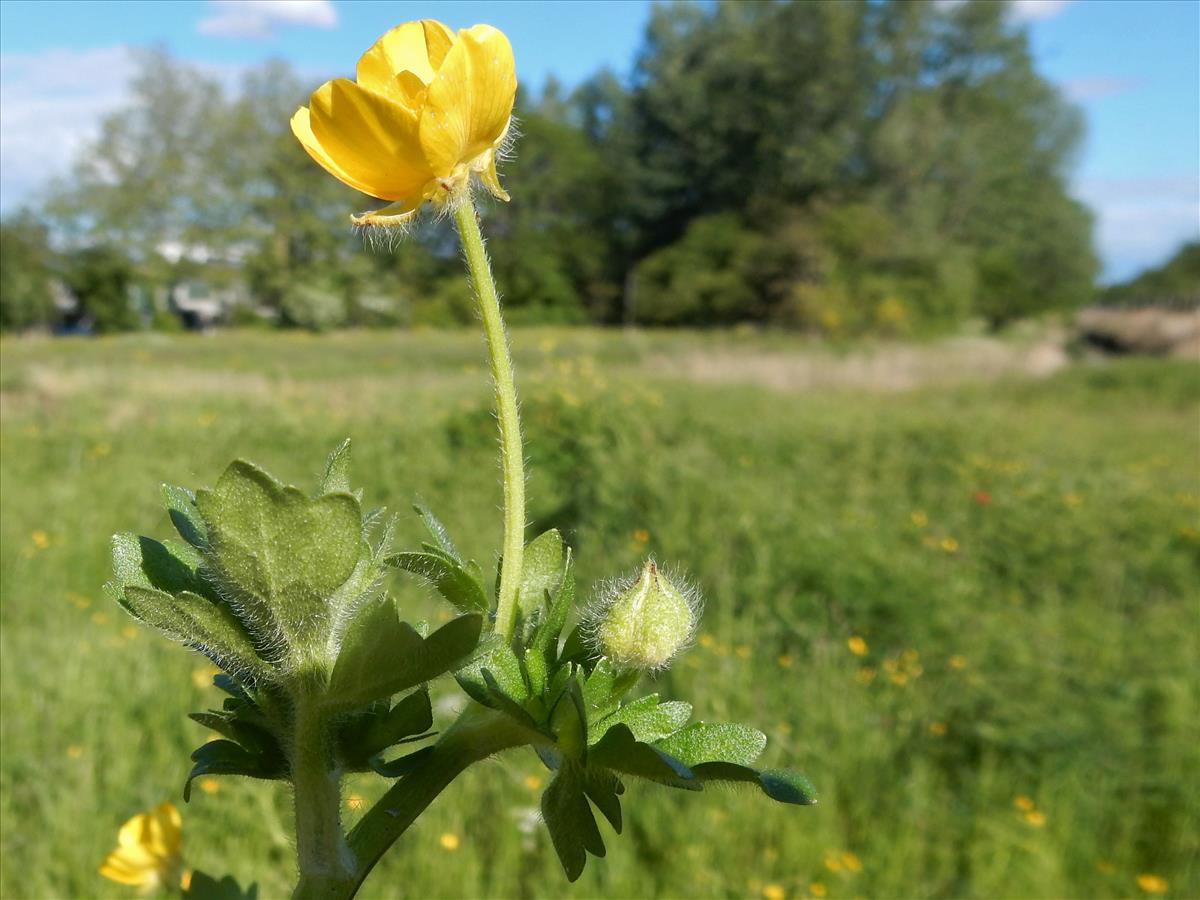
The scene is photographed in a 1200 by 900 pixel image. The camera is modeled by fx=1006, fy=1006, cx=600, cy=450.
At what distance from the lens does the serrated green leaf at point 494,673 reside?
0.38m

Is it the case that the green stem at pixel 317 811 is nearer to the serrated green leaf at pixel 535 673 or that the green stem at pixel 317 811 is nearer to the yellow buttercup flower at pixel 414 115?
the serrated green leaf at pixel 535 673

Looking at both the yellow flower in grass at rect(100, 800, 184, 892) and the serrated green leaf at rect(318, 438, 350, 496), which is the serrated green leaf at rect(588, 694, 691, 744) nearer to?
the serrated green leaf at rect(318, 438, 350, 496)

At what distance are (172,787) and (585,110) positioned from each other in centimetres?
2670

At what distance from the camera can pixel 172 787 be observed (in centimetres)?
202

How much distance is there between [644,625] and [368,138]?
232mm

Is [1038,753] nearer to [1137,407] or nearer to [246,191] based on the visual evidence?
[1137,407]

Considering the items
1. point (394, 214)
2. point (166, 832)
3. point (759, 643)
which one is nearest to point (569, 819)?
point (394, 214)

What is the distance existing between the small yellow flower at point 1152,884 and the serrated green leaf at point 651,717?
1.83m

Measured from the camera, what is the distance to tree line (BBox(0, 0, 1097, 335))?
20.4 metres

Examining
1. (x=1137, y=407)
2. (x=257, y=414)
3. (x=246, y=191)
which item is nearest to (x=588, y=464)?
(x=257, y=414)

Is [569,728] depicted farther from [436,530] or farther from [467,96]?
[467,96]

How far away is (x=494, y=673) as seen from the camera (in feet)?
1.28

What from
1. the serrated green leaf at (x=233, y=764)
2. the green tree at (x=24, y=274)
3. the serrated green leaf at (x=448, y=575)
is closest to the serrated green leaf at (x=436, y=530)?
the serrated green leaf at (x=448, y=575)

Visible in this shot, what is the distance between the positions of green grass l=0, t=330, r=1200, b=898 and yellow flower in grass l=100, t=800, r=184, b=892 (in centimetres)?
9
